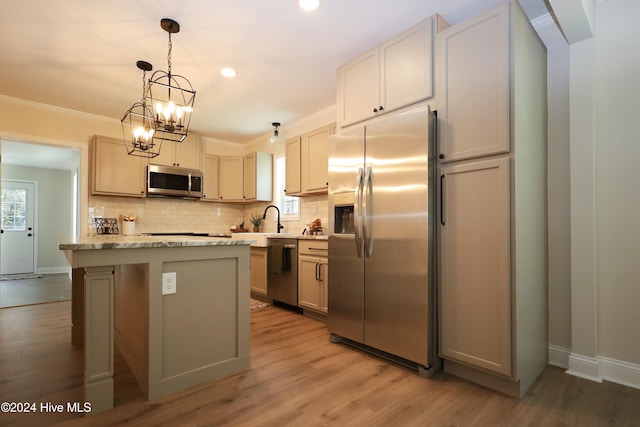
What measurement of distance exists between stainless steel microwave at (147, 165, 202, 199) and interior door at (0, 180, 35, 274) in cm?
498

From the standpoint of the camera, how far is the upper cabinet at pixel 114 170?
4.50 m

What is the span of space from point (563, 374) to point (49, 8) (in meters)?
4.49

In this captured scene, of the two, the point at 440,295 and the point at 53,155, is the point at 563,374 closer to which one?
the point at 440,295

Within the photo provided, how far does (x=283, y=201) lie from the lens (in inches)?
214

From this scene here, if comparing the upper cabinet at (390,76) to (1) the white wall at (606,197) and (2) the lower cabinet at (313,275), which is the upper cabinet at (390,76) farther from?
(2) the lower cabinet at (313,275)

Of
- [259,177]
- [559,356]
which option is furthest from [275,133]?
[559,356]

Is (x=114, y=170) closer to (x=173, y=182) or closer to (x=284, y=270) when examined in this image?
(x=173, y=182)

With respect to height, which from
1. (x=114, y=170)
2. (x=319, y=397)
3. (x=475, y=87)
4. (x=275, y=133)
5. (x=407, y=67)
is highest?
(x=275, y=133)

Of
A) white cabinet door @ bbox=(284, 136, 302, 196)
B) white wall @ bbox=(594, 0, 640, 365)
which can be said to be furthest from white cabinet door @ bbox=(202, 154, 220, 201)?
white wall @ bbox=(594, 0, 640, 365)

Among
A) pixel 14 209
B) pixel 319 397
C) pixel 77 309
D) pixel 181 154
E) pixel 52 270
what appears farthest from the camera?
pixel 52 270

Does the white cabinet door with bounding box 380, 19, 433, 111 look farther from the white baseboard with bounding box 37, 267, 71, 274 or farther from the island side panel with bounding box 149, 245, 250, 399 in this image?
the white baseboard with bounding box 37, 267, 71, 274

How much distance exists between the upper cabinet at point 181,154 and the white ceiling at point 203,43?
2.88 feet

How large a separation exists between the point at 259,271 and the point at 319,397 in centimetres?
264

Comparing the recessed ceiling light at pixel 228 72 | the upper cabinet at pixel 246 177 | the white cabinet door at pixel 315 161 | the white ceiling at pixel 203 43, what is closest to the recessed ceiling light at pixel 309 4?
the white ceiling at pixel 203 43
